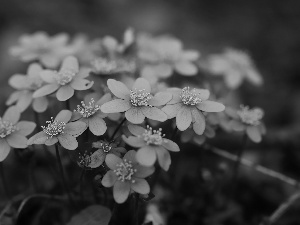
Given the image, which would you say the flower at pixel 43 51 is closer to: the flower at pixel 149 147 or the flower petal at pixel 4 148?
the flower petal at pixel 4 148

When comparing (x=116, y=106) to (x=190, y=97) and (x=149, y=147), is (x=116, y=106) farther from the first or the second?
(x=190, y=97)

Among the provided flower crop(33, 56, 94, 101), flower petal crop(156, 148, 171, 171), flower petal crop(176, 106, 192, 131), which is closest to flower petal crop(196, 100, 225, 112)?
flower petal crop(176, 106, 192, 131)

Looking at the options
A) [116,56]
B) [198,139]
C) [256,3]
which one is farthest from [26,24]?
[198,139]

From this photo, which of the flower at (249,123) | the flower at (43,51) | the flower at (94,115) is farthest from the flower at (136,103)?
the flower at (43,51)

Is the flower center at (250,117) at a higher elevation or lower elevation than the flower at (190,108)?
lower

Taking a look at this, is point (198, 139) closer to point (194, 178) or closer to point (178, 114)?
point (178, 114)

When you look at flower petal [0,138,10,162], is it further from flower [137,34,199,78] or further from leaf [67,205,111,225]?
flower [137,34,199,78]

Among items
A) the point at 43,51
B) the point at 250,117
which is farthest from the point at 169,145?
the point at 43,51
